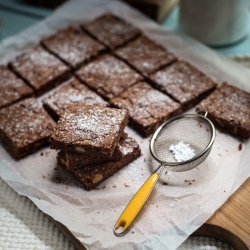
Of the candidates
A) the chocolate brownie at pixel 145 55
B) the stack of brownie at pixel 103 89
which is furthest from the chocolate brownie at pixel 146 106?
the chocolate brownie at pixel 145 55

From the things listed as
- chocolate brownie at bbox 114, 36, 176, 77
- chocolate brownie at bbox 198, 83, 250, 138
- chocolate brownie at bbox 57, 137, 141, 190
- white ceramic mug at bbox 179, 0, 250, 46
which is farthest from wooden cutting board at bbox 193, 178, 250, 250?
white ceramic mug at bbox 179, 0, 250, 46

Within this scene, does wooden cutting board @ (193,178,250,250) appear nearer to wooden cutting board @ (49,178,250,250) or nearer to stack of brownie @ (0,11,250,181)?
wooden cutting board @ (49,178,250,250)

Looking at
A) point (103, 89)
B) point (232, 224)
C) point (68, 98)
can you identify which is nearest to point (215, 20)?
point (103, 89)

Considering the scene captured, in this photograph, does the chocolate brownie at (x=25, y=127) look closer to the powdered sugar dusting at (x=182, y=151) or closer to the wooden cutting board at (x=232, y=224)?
the powdered sugar dusting at (x=182, y=151)

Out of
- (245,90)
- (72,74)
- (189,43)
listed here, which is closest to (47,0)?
(72,74)

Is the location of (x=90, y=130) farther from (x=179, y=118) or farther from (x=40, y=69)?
(x=40, y=69)

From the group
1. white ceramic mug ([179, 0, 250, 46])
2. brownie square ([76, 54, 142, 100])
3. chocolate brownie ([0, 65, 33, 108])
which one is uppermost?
white ceramic mug ([179, 0, 250, 46])
